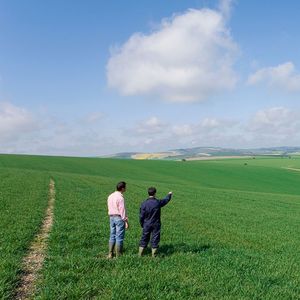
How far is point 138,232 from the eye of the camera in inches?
720

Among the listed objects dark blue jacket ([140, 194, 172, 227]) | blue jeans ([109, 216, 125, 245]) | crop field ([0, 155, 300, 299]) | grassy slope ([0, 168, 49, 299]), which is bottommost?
crop field ([0, 155, 300, 299])

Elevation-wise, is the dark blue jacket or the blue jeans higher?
the dark blue jacket

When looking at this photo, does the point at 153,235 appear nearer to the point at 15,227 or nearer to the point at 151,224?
the point at 151,224

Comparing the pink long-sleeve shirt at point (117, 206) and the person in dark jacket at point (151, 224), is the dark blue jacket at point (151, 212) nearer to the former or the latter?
the person in dark jacket at point (151, 224)

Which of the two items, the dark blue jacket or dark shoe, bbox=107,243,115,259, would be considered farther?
the dark blue jacket

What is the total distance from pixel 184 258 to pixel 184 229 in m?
7.54

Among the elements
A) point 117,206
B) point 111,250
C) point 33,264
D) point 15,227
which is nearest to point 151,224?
point 117,206

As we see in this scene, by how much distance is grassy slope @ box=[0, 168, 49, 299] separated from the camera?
10297 millimetres

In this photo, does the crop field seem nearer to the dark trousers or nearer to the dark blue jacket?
the dark trousers

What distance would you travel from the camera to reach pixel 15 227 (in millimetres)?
17188

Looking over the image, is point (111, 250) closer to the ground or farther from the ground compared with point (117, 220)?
closer to the ground

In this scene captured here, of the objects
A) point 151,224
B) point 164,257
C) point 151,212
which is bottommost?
point 164,257

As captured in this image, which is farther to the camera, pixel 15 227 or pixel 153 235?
pixel 15 227

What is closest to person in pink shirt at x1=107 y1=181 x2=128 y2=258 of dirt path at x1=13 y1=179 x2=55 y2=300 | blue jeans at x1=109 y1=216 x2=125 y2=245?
blue jeans at x1=109 y1=216 x2=125 y2=245
